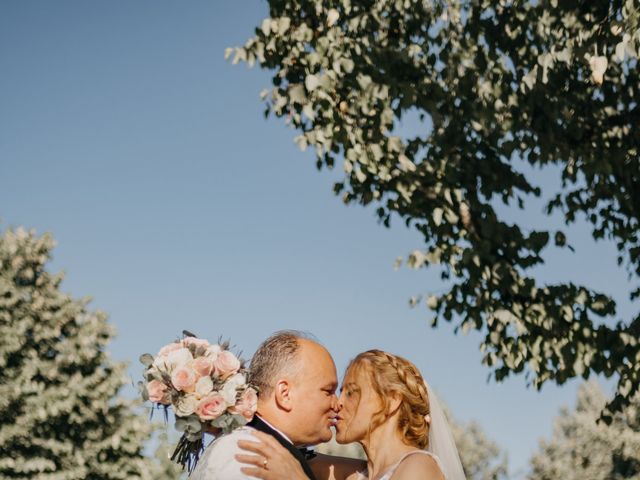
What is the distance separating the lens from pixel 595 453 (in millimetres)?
38281

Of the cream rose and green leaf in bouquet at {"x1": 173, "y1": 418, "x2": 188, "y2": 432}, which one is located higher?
the cream rose

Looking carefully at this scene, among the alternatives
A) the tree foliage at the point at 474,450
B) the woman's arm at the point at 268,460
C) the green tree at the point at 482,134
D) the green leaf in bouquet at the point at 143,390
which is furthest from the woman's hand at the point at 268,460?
the tree foliage at the point at 474,450

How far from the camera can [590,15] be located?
29.5 feet

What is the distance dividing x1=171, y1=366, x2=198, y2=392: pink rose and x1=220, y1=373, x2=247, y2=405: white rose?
23 centimetres

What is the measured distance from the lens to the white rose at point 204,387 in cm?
492

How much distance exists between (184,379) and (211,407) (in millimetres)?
288

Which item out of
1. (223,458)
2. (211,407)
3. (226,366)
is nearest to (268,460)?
(223,458)

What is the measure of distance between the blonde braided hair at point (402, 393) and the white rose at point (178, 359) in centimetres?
128

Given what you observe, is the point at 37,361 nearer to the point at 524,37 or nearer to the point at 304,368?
the point at 524,37

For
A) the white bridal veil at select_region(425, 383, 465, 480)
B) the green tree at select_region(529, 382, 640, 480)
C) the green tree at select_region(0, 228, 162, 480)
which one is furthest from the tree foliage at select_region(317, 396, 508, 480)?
the white bridal veil at select_region(425, 383, 465, 480)

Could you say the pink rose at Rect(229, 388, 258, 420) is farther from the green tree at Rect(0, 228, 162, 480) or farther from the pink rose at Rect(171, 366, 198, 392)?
the green tree at Rect(0, 228, 162, 480)

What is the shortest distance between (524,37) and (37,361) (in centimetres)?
1835

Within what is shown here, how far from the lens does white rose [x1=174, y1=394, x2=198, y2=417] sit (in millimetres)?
4926

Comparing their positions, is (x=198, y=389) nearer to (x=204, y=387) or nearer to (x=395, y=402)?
(x=204, y=387)
